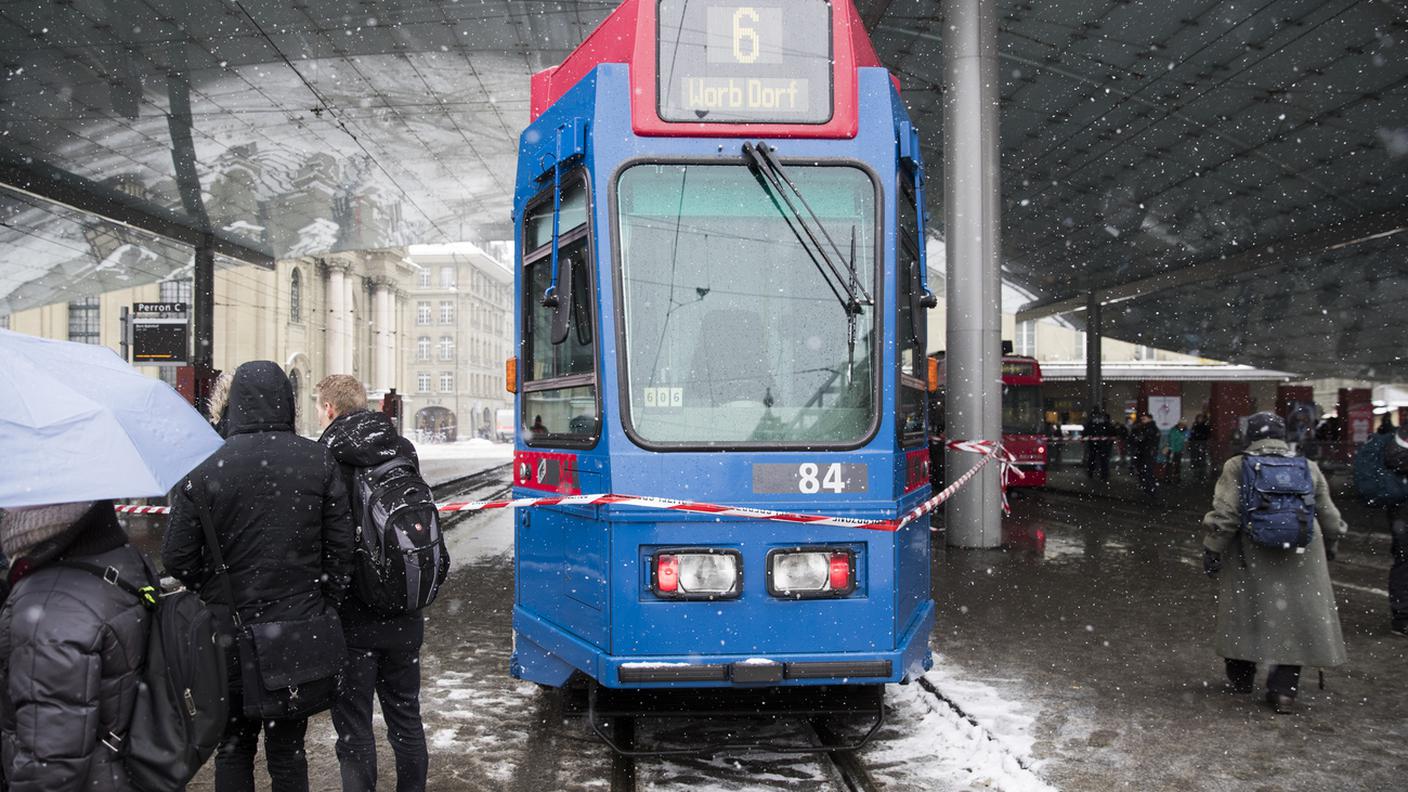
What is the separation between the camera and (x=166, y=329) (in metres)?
17.9

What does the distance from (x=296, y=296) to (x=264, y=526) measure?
59804 millimetres

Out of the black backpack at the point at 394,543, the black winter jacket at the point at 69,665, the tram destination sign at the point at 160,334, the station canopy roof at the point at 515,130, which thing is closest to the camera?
the black winter jacket at the point at 69,665

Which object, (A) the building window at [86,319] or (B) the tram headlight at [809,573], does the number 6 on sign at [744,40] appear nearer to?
(B) the tram headlight at [809,573]

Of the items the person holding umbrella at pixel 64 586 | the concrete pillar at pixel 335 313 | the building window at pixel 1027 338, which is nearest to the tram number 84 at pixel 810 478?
the person holding umbrella at pixel 64 586

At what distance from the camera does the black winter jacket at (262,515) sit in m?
3.67

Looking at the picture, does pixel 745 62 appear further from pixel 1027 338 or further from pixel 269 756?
pixel 1027 338

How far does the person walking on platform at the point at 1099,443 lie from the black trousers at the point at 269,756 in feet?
86.8

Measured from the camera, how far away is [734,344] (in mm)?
4984

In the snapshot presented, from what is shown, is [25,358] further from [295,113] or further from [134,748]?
[295,113]

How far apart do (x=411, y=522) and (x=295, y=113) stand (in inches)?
762

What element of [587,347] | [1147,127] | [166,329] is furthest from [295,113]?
[587,347]

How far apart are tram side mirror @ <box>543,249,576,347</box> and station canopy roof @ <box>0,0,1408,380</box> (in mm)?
13074

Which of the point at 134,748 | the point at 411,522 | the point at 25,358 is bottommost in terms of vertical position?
the point at 134,748

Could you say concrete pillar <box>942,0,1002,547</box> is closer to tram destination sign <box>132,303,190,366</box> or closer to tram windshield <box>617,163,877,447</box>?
tram windshield <box>617,163,877,447</box>
